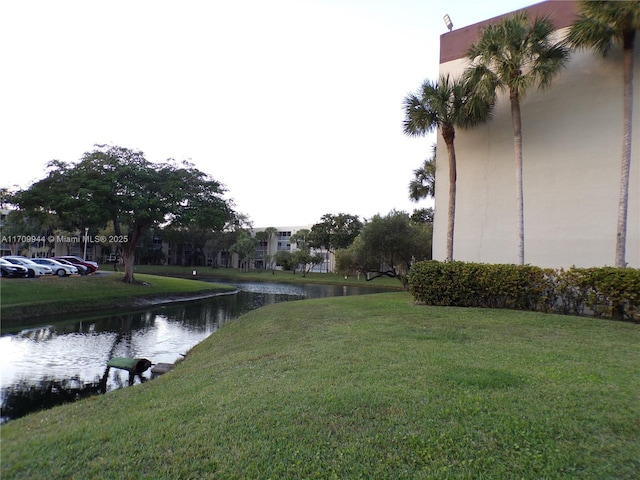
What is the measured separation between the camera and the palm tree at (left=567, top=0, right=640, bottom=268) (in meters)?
11.4

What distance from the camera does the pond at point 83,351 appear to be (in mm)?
8359

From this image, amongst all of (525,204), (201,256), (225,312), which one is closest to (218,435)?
(525,204)

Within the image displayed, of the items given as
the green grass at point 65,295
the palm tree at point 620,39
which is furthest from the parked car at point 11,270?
the palm tree at point 620,39

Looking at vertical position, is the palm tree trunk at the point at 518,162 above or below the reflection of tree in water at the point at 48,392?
above

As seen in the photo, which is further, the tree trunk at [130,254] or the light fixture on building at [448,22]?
the tree trunk at [130,254]

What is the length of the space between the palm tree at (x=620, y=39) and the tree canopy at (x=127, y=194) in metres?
21.6

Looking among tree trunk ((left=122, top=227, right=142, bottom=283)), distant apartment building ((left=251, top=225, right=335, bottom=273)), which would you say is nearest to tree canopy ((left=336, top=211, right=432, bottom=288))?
tree trunk ((left=122, top=227, right=142, bottom=283))

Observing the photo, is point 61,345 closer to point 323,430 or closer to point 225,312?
point 225,312

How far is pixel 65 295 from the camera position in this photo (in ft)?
67.3

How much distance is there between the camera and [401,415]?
13.8 feet

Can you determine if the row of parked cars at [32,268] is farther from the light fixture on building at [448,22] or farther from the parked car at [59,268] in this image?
the light fixture on building at [448,22]

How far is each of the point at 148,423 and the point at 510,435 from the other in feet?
12.4

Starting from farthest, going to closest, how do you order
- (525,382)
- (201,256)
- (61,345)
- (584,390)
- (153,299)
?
(201,256) < (153,299) < (61,345) < (525,382) < (584,390)

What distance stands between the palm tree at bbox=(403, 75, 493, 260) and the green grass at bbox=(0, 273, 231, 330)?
18209 millimetres
